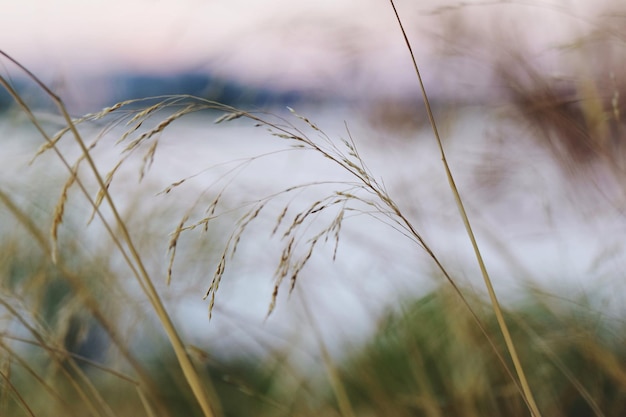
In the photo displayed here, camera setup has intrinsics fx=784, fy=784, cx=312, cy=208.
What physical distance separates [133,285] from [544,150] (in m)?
0.82

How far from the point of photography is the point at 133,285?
1.54 metres

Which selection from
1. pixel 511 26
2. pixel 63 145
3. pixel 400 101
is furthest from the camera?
pixel 400 101

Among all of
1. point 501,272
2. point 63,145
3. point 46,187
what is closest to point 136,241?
point 63,145

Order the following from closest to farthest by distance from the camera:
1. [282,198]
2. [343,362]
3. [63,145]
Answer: [282,198] → [63,145] → [343,362]

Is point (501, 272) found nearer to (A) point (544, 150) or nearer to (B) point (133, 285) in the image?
(A) point (544, 150)

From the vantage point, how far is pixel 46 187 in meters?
1.53

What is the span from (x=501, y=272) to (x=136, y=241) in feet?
2.31

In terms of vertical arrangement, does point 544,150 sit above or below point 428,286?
above

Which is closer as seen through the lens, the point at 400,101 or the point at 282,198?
the point at 282,198

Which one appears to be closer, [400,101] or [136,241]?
[136,241]

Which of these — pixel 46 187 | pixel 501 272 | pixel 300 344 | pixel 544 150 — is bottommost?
pixel 300 344

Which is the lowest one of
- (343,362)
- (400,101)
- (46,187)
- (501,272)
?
(343,362)

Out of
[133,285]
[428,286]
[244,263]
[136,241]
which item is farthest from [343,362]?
[136,241]

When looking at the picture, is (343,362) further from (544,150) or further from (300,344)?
(544,150)
